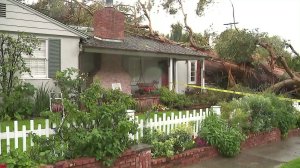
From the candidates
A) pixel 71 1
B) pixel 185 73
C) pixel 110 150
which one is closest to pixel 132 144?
pixel 110 150

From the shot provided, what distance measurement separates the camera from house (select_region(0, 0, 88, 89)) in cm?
1168

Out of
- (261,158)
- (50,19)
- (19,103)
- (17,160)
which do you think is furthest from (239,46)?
(17,160)

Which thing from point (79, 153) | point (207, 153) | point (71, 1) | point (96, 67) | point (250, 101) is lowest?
point (207, 153)

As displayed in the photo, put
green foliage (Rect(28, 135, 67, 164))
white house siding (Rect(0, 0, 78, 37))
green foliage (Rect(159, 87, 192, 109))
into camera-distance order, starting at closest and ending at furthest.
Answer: green foliage (Rect(28, 135, 67, 164))
white house siding (Rect(0, 0, 78, 37))
green foliage (Rect(159, 87, 192, 109))

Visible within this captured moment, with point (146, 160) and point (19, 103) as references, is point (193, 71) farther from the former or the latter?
point (146, 160)

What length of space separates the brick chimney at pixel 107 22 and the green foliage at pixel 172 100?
3559mm

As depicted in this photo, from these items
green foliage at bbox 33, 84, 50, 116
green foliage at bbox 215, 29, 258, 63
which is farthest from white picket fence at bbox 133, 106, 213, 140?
green foliage at bbox 215, 29, 258, 63

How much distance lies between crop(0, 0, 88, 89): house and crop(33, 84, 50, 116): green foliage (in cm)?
54

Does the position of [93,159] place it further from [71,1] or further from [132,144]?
[71,1]

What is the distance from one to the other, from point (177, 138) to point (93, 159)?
2369mm

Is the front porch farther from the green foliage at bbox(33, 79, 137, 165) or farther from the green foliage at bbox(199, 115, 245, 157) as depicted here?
the green foliage at bbox(33, 79, 137, 165)

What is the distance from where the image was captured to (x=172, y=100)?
1521 cm

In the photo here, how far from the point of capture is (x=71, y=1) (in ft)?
88.1

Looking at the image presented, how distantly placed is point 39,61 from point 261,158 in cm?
853
